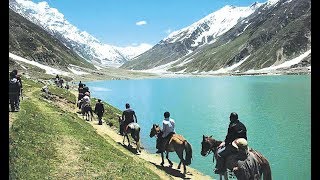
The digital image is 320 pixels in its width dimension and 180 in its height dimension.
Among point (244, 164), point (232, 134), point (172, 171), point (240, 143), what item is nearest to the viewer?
point (244, 164)

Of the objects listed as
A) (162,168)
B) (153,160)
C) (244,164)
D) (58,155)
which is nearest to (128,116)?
(153,160)

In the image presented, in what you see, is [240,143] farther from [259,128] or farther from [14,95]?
[259,128]

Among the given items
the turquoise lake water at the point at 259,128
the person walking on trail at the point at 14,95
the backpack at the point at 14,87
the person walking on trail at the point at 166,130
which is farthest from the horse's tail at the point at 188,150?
the backpack at the point at 14,87

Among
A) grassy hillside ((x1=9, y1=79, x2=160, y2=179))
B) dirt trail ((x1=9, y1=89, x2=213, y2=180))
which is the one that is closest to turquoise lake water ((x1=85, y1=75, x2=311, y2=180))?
dirt trail ((x1=9, y1=89, x2=213, y2=180))

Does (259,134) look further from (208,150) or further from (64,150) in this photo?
(64,150)

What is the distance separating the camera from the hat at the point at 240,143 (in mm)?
20516

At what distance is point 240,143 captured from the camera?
20625mm

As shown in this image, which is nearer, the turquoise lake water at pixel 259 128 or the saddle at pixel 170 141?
the saddle at pixel 170 141

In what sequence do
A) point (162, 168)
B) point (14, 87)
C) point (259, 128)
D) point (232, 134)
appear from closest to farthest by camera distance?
point (232, 134) < point (162, 168) < point (14, 87) < point (259, 128)

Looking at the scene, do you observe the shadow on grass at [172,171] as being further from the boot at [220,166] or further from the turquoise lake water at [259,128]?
the boot at [220,166]

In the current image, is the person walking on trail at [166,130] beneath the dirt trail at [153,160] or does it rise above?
above

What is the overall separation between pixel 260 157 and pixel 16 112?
65.6 feet

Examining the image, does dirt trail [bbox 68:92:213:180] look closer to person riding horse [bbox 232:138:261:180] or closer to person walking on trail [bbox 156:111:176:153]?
person walking on trail [bbox 156:111:176:153]

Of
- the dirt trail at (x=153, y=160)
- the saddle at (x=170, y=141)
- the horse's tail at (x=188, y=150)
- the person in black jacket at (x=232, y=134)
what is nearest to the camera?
the person in black jacket at (x=232, y=134)
